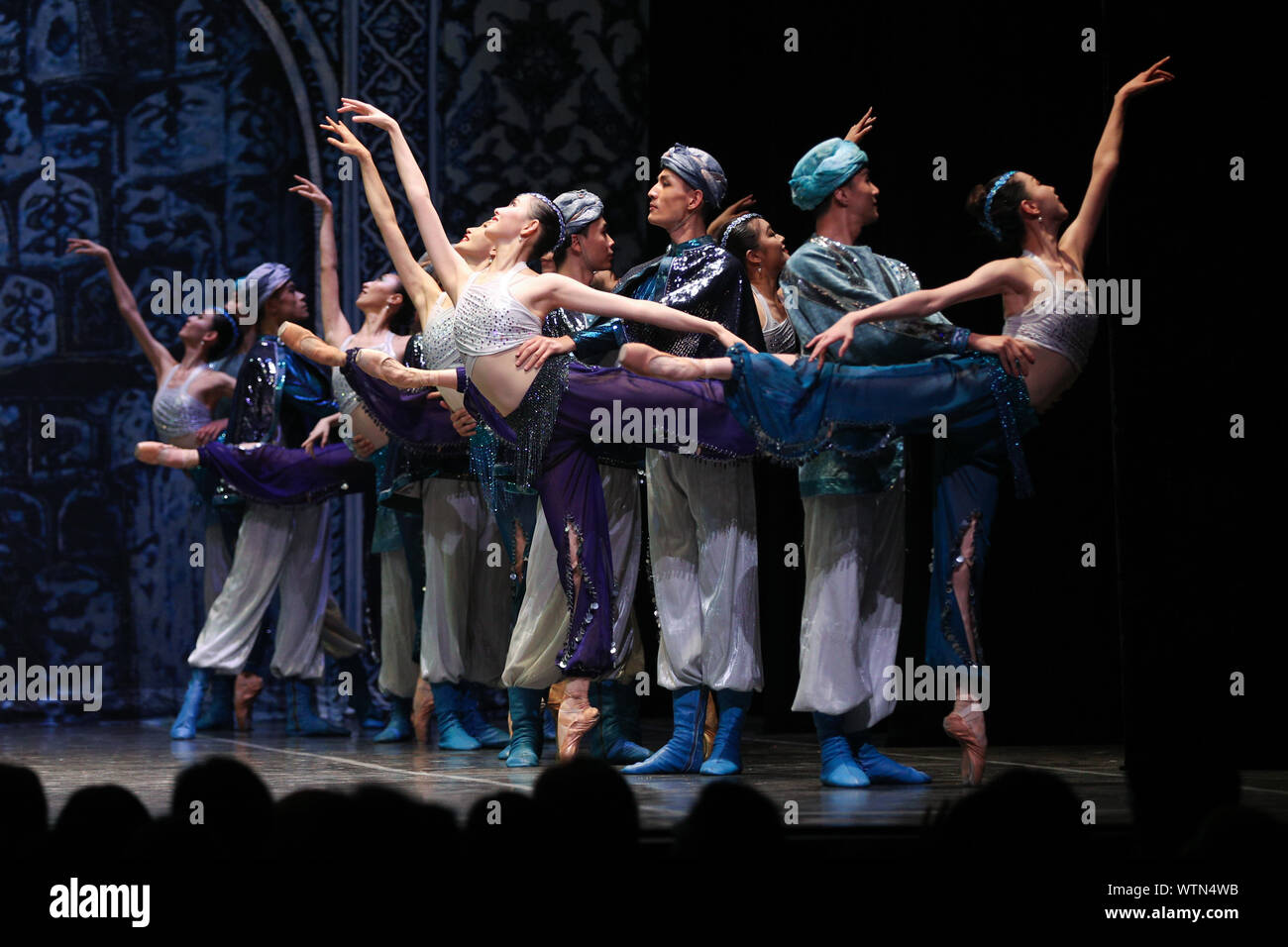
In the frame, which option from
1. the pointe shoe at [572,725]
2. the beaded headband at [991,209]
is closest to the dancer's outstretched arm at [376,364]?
the pointe shoe at [572,725]

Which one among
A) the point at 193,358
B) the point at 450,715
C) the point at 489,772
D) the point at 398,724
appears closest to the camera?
the point at 489,772

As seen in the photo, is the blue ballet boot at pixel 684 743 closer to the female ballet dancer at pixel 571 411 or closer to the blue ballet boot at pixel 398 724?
the female ballet dancer at pixel 571 411

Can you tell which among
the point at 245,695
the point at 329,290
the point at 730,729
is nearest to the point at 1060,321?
the point at 730,729

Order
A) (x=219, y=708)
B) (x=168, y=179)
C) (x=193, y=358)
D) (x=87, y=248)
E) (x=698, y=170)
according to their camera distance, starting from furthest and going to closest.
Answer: (x=168, y=179)
(x=87, y=248)
(x=193, y=358)
(x=219, y=708)
(x=698, y=170)

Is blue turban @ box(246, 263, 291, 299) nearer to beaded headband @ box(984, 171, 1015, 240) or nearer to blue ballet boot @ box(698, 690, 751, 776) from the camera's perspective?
blue ballet boot @ box(698, 690, 751, 776)

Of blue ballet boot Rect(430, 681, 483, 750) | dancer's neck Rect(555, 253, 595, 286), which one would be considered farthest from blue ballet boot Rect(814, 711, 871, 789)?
dancer's neck Rect(555, 253, 595, 286)

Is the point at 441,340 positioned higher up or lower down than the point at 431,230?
lower down

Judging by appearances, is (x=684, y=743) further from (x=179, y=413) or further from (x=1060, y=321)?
(x=179, y=413)

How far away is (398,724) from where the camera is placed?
6527 millimetres

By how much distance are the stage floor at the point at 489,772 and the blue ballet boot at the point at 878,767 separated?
82 mm

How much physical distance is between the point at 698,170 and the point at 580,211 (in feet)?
1.96

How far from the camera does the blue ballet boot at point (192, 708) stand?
6633 millimetres
